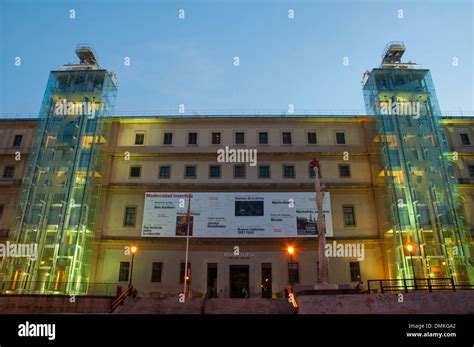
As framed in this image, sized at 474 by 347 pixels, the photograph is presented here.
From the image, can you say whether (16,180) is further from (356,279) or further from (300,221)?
→ (356,279)

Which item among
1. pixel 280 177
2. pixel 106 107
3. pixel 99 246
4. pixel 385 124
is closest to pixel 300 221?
pixel 280 177

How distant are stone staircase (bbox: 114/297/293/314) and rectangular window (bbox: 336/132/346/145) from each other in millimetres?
19214

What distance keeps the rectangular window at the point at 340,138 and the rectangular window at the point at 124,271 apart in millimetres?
23854

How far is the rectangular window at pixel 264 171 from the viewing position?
34375mm

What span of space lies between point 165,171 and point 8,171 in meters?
16.2

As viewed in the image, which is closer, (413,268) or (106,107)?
(413,268)

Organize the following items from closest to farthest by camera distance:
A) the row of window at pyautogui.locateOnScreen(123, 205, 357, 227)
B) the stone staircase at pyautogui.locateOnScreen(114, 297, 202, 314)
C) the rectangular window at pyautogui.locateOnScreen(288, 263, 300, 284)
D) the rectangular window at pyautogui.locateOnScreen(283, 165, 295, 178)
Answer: the stone staircase at pyautogui.locateOnScreen(114, 297, 202, 314) < the rectangular window at pyautogui.locateOnScreen(288, 263, 300, 284) < the row of window at pyautogui.locateOnScreen(123, 205, 357, 227) < the rectangular window at pyautogui.locateOnScreen(283, 165, 295, 178)

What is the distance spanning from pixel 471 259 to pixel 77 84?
4061cm

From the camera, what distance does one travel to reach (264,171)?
114ft

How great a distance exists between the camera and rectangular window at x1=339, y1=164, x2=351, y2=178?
34353 mm

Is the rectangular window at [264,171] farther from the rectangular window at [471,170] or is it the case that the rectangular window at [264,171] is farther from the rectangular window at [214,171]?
the rectangular window at [471,170]

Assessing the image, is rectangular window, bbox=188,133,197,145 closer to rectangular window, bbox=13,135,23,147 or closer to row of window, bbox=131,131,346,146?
row of window, bbox=131,131,346,146

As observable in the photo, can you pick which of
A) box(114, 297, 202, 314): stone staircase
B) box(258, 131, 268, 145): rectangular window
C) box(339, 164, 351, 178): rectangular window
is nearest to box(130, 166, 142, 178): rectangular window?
box(258, 131, 268, 145): rectangular window

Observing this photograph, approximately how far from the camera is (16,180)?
113 feet
